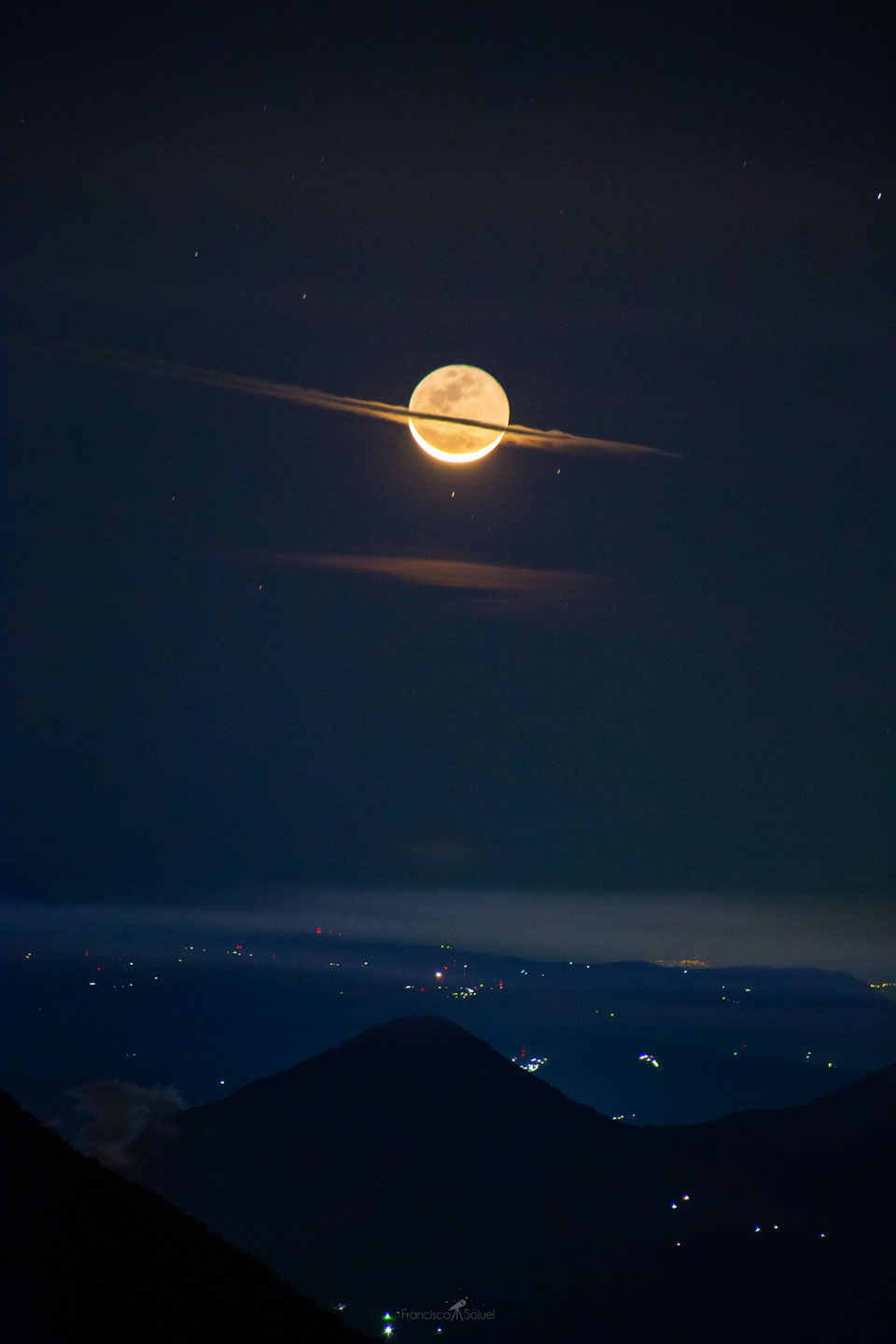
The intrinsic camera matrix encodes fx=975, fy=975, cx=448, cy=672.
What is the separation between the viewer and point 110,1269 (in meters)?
29.5

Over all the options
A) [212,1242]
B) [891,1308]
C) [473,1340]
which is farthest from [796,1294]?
[212,1242]

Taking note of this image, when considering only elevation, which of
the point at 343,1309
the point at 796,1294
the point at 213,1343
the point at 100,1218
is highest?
the point at 100,1218

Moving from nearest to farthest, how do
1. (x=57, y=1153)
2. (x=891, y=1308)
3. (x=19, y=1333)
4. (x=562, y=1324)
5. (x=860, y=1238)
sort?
(x=19, y=1333) < (x=57, y=1153) < (x=891, y=1308) < (x=562, y=1324) < (x=860, y=1238)

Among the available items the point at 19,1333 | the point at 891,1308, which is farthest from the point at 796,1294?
the point at 19,1333

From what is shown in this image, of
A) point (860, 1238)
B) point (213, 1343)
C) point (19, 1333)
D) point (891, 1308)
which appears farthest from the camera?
point (860, 1238)

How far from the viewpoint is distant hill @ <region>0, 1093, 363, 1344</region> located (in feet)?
87.0

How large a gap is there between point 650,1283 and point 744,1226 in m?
26.4

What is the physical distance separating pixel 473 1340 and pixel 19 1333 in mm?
179178

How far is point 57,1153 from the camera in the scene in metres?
34.9

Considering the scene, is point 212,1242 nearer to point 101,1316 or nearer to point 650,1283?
point 101,1316

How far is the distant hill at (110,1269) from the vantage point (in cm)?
2652

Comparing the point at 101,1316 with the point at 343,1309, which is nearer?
the point at 101,1316

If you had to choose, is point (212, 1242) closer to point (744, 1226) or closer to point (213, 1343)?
point (213, 1343)

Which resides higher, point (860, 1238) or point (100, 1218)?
point (100, 1218)
